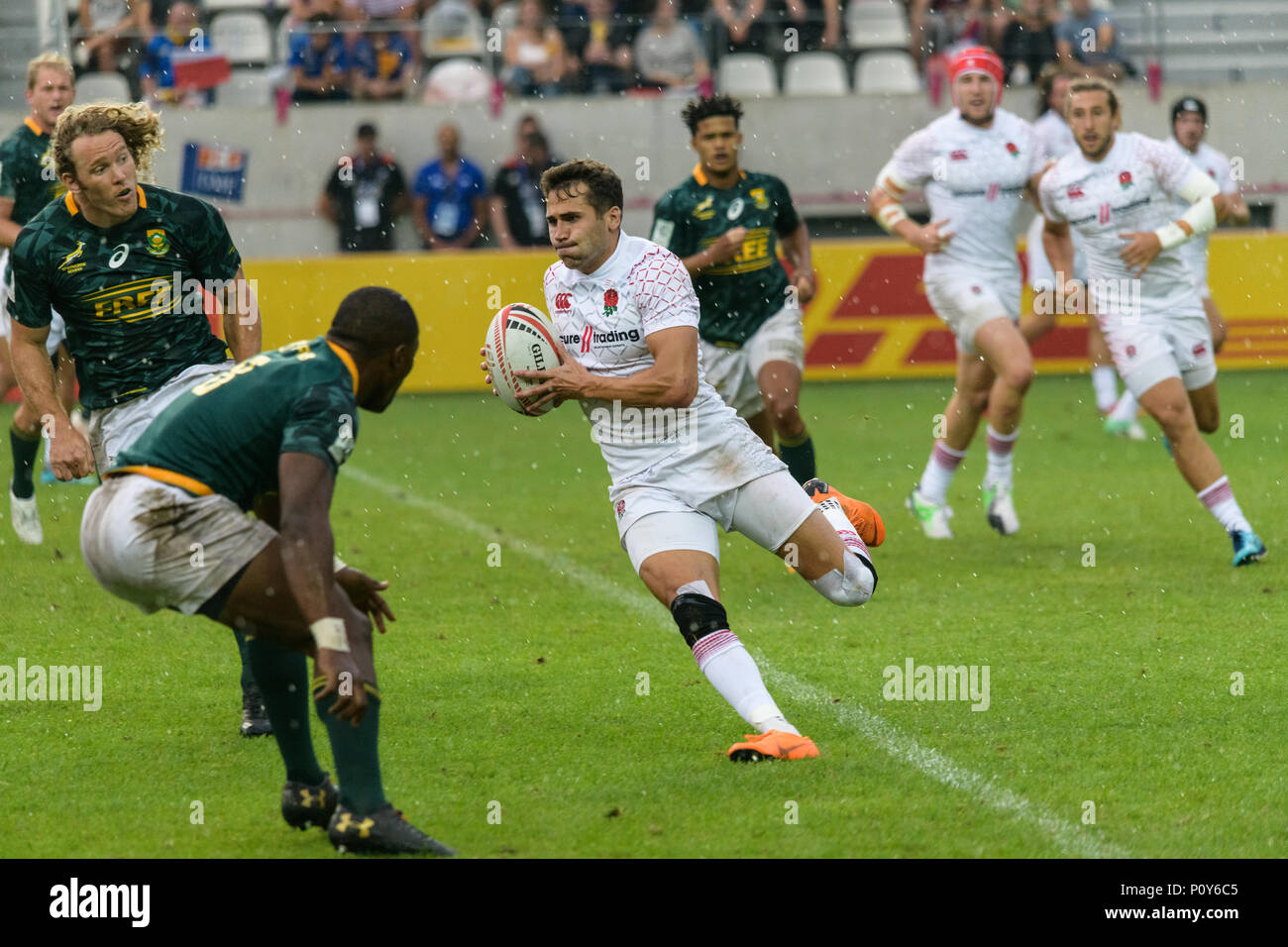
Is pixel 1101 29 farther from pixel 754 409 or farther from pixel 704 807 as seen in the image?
pixel 704 807

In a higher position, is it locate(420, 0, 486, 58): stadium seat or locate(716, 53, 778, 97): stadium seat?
locate(420, 0, 486, 58): stadium seat

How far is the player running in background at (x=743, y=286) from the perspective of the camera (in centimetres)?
866

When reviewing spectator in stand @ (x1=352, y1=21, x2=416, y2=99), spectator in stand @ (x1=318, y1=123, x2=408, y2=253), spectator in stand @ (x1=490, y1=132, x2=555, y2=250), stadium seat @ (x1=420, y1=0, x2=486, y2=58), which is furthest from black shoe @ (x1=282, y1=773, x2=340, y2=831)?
stadium seat @ (x1=420, y1=0, x2=486, y2=58)

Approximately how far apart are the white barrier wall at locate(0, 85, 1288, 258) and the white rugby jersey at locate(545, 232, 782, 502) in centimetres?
1419

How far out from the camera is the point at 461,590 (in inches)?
332

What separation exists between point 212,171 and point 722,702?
48.0 feet

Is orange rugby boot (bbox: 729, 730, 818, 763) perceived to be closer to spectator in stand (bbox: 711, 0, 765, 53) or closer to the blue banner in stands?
the blue banner in stands

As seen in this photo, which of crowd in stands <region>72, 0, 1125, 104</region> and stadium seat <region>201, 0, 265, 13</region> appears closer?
crowd in stands <region>72, 0, 1125, 104</region>

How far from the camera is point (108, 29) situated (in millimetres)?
19422

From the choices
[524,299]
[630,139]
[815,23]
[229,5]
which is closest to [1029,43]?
[815,23]

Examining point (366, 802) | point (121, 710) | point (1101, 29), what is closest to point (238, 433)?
point (366, 802)

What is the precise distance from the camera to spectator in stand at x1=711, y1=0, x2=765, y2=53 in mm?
19922

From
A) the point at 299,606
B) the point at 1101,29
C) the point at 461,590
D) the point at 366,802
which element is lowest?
the point at 461,590

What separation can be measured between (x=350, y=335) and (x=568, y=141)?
52.3 ft
